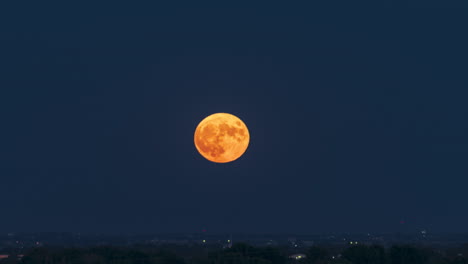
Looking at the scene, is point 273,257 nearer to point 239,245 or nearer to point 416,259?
point 239,245

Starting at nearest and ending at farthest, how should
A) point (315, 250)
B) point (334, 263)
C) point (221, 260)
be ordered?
point (334, 263), point (221, 260), point (315, 250)

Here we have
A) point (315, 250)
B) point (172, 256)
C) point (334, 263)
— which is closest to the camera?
point (334, 263)

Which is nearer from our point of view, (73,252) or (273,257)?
(273,257)

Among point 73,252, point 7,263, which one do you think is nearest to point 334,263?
point 73,252

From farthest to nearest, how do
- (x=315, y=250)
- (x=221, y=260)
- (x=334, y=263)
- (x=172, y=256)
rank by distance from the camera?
(x=315, y=250)
(x=172, y=256)
(x=221, y=260)
(x=334, y=263)

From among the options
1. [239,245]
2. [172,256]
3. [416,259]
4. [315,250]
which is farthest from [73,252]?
[416,259]

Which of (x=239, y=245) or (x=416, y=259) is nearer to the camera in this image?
(x=416, y=259)

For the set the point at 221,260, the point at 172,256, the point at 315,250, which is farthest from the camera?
the point at 315,250

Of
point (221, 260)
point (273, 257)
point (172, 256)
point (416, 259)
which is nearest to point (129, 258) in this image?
point (172, 256)

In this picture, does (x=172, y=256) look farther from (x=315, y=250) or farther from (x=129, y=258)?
(x=315, y=250)
